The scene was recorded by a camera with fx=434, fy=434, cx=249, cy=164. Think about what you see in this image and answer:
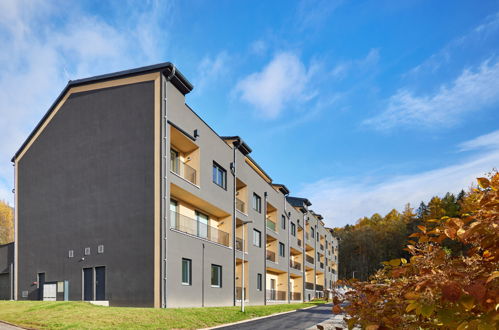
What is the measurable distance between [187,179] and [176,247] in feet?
15.0

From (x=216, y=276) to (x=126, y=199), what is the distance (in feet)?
30.8

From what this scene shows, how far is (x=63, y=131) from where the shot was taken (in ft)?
87.8

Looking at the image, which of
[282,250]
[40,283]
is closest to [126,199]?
[40,283]

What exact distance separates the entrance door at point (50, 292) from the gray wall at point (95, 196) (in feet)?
1.53

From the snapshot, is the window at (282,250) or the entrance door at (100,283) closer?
the entrance door at (100,283)

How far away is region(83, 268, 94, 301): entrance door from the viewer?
921 inches

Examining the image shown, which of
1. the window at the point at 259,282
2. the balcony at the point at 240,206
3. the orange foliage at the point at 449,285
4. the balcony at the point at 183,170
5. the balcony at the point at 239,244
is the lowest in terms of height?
the window at the point at 259,282

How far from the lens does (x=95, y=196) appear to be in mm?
24484

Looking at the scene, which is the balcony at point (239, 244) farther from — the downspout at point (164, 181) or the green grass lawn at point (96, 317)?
the downspout at point (164, 181)

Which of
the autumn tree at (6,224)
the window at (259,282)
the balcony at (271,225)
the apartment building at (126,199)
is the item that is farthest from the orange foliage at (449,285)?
the autumn tree at (6,224)

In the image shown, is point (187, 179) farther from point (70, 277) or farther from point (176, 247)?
point (70, 277)

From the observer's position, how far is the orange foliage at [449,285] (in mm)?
2111

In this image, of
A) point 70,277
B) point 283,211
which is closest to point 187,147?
point 70,277

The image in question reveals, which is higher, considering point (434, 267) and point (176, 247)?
point (434, 267)
